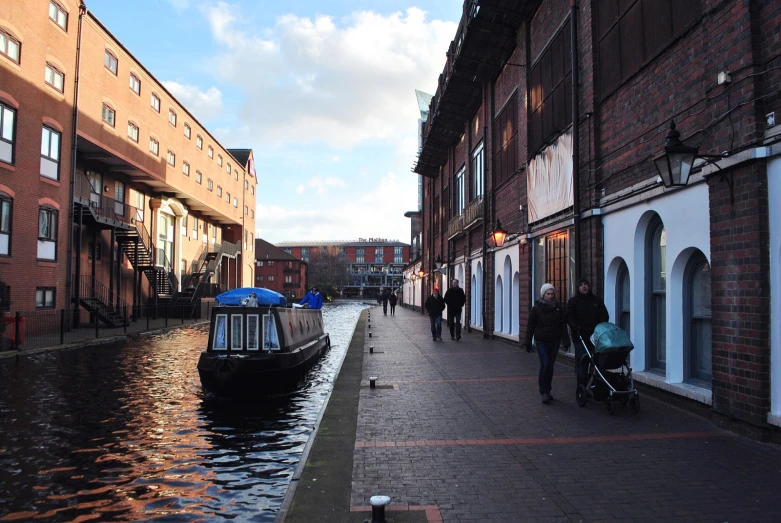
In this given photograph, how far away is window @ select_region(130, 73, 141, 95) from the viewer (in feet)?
101

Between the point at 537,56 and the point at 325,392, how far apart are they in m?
9.80

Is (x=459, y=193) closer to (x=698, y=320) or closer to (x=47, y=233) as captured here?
(x=47, y=233)

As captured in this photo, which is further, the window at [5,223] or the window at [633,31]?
the window at [5,223]

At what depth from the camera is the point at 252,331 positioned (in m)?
10.8

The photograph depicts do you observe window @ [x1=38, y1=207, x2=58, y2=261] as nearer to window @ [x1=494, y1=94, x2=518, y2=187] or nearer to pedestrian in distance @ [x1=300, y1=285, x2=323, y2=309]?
pedestrian in distance @ [x1=300, y1=285, x2=323, y2=309]

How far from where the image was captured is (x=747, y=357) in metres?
5.97

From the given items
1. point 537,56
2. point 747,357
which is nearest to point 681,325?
point 747,357

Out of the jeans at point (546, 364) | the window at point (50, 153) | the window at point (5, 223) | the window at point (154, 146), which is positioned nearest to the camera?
the jeans at point (546, 364)

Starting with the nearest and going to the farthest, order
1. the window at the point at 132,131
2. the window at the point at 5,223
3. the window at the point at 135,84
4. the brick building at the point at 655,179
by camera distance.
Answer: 1. the brick building at the point at 655,179
2. the window at the point at 5,223
3. the window at the point at 132,131
4. the window at the point at 135,84

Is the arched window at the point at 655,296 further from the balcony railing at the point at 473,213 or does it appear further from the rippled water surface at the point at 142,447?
the balcony railing at the point at 473,213

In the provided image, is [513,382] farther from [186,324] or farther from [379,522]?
[186,324]

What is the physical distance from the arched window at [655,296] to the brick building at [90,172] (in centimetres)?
1643

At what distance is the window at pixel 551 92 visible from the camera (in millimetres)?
12242

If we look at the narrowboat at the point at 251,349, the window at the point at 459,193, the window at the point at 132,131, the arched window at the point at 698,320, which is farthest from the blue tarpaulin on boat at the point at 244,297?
the window at the point at 132,131
